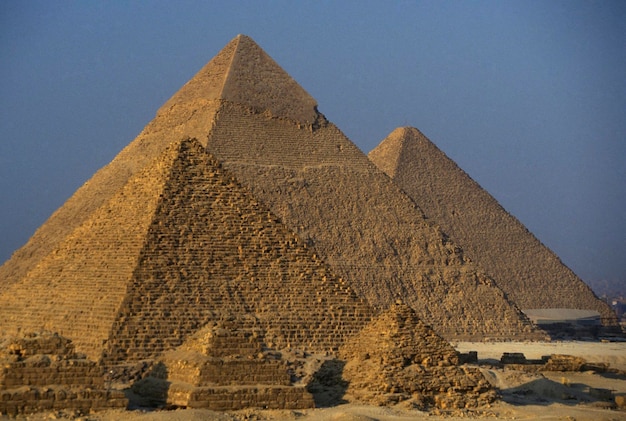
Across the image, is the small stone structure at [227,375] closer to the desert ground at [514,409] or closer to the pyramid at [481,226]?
the desert ground at [514,409]

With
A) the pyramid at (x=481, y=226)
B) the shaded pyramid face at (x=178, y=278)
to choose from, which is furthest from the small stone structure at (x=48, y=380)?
the pyramid at (x=481, y=226)

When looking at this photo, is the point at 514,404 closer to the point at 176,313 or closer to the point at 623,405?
the point at 623,405

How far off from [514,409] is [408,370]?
92.6 inches

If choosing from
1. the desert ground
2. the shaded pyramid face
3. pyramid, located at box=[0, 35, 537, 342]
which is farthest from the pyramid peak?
the shaded pyramid face

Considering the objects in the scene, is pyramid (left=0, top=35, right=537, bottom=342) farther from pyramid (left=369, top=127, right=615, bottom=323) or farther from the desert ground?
pyramid (left=369, top=127, right=615, bottom=323)

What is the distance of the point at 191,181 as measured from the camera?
38844 millimetres

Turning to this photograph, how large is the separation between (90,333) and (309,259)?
19.5 ft

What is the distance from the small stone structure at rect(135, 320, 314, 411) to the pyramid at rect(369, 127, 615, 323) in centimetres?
6209

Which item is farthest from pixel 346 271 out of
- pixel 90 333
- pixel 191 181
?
pixel 90 333

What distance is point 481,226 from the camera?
98375 mm

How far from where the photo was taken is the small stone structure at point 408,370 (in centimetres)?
3366

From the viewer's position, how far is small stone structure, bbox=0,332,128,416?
29.5m

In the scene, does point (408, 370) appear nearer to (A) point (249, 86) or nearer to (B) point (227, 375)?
(B) point (227, 375)

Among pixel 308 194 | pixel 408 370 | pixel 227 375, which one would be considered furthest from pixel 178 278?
pixel 308 194
